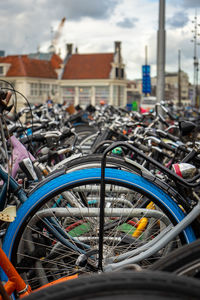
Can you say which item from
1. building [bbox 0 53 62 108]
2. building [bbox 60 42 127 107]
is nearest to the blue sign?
building [bbox 0 53 62 108]

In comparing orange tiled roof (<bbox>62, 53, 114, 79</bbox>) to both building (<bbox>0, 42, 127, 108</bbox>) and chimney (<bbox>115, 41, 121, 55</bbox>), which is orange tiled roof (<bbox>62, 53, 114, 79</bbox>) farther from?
chimney (<bbox>115, 41, 121, 55</bbox>)

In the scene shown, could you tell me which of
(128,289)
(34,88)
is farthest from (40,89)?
(128,289)

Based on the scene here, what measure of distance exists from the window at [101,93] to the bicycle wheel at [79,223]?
51.2 m

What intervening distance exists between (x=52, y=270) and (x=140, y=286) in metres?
1.41

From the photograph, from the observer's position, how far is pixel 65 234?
2324 mm

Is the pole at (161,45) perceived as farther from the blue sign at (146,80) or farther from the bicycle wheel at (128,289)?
the blue sign at (146,80)

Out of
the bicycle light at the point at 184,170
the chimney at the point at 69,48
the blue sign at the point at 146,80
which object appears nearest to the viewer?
the bicycle light at the point at 184,170

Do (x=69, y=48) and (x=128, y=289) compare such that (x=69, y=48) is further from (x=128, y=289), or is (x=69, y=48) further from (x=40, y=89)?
(x=128, y=289)

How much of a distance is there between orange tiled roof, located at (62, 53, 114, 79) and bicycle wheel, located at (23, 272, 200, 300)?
52.6 metres

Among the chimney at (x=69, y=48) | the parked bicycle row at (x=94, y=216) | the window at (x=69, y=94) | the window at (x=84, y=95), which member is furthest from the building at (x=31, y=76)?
the parked bicycle row at (x=94, y=216)

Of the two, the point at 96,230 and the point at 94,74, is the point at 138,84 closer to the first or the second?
the point at 94,74

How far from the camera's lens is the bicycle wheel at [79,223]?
2.14 metres

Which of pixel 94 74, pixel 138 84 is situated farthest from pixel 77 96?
pixel 138 84

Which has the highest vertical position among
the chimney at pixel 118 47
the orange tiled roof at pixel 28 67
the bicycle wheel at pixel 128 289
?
the chimney at pixel 118 47
